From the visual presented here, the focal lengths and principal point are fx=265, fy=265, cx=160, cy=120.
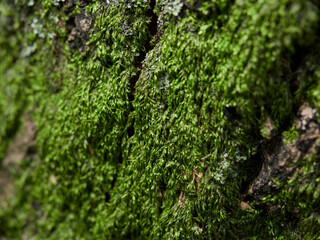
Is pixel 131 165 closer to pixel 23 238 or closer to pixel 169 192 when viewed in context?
pixel 169 192

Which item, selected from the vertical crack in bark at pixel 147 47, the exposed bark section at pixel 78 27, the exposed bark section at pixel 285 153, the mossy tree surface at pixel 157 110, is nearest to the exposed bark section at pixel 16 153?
the mossy tree surface at pixel 157 110

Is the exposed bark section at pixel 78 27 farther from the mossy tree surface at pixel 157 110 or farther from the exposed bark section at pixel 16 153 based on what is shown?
the exposed bark section at pixel 16 153

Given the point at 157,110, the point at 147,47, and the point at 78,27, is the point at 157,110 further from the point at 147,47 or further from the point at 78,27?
the point at 78,27

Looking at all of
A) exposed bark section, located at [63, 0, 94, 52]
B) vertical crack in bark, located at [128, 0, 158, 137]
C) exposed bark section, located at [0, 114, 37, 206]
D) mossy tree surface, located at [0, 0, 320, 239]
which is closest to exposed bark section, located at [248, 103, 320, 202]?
mossy tree surface, located at [0, 0, 320, 239]

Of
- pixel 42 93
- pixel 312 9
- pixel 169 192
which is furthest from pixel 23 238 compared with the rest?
pixel 312 9

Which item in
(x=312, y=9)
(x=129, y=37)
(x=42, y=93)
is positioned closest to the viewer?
(x=312, y=9)
